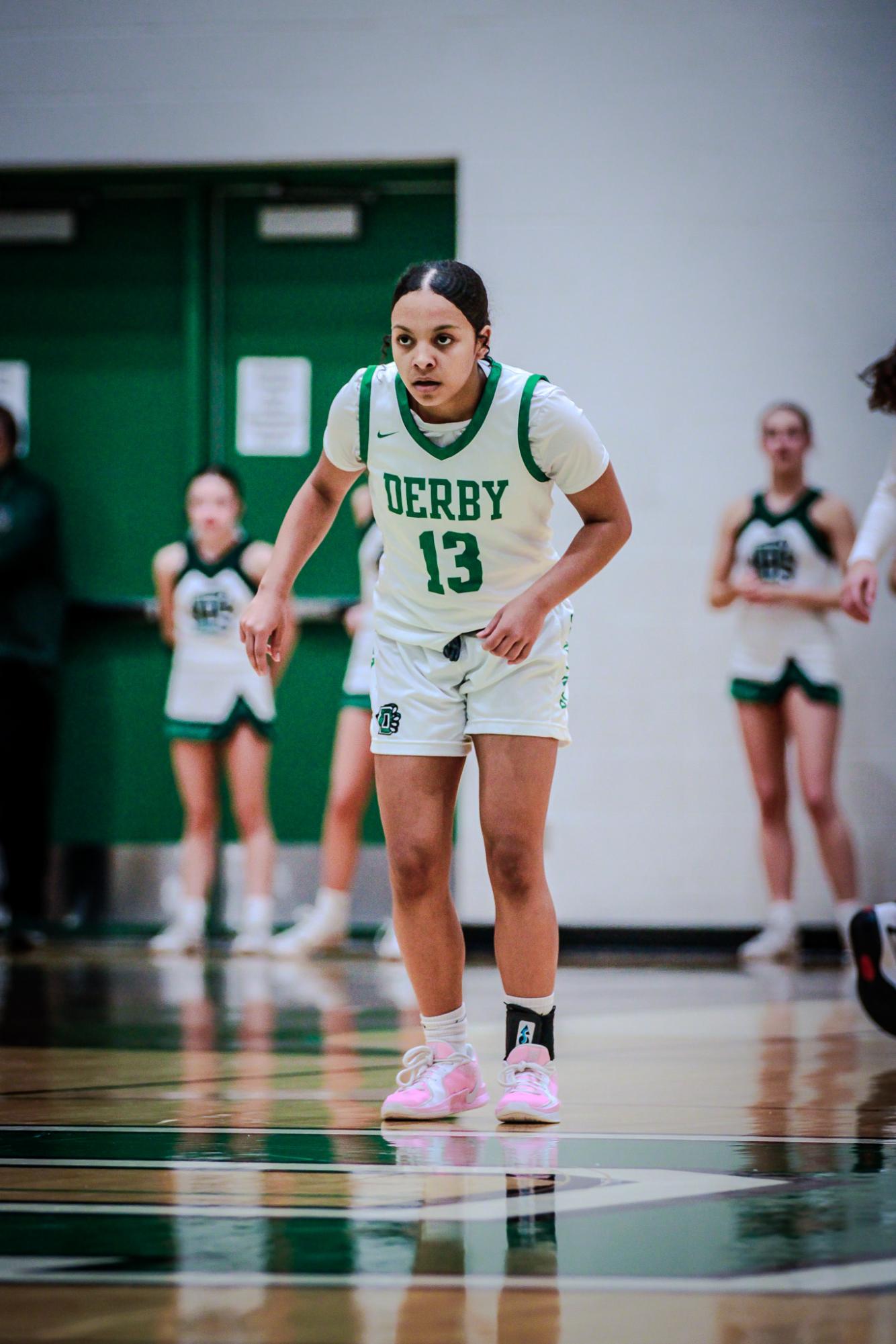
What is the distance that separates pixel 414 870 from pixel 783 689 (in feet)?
11.1

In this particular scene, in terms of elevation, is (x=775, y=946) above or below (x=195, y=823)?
below

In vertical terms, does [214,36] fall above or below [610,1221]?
above

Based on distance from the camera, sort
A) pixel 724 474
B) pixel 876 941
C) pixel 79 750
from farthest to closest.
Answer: pixel 79 750 < pixel 724 474 < pixel 876 941

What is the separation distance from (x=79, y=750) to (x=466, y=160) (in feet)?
9.16

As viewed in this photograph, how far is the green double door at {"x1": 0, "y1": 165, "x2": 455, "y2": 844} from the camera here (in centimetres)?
674

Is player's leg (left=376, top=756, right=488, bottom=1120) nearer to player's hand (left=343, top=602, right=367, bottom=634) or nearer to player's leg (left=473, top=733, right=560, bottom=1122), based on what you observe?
player's leg (left=473, top=733, right=560, bottom=1122)

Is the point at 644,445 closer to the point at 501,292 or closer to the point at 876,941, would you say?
the point at 501,292

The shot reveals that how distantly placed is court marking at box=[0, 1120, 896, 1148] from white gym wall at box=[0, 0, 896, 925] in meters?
3.66

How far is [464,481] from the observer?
9.08 feet

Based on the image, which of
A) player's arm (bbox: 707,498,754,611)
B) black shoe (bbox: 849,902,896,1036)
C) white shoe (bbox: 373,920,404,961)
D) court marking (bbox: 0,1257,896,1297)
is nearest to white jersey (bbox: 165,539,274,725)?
white shoe (bbox: 373,920,404,961)

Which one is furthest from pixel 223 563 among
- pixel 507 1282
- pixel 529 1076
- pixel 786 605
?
pixel 507 1282

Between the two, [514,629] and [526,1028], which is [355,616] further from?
[514,629]

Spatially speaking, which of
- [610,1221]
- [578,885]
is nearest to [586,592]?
[578,885]

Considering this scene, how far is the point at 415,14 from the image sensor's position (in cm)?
645
